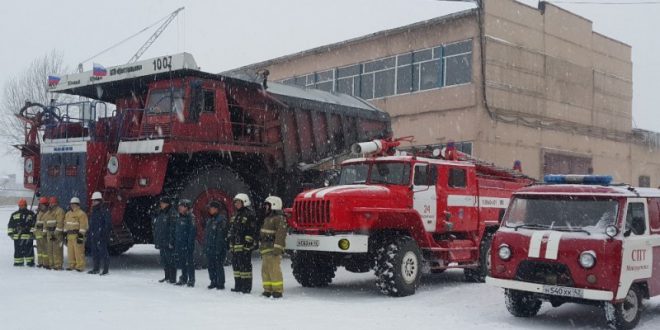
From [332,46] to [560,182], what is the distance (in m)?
25.0

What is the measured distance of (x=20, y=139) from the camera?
41.2 m

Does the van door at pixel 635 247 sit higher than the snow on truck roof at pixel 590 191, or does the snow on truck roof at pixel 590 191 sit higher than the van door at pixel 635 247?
the snow on truck roof at pixel 590 191

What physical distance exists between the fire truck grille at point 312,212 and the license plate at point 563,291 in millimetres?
3778

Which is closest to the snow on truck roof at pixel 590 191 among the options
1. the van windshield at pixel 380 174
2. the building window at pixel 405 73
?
the van windshield at pixel 380 174

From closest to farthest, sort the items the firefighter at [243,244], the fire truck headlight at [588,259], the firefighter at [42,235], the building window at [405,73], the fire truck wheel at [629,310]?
the fire truck headlight at [588,259], the fire truck wheel at [629,310], the firefighter at [243,244], the firefighter at [42,235], the building window at [405,73]

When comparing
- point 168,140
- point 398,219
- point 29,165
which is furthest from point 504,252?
point 29,165

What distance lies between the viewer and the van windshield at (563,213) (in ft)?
30.0

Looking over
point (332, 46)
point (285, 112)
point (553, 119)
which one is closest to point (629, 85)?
point (553, 119)

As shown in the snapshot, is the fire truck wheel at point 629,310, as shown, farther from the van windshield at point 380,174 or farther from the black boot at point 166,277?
the black boot at point 166,277

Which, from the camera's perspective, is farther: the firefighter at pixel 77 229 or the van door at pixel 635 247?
the firefighter at pixel 77 229

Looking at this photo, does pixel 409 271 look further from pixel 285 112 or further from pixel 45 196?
pixel 45 196

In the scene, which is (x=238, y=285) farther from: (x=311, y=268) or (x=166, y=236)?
(x=166, y=236)

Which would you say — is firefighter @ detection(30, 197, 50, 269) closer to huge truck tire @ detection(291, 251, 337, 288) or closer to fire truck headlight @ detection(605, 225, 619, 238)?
huge truck tire @ detection(291, 251, 337, 288)

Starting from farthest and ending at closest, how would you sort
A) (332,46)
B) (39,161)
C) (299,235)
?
(332,46) < (39,161) < (299,235)
